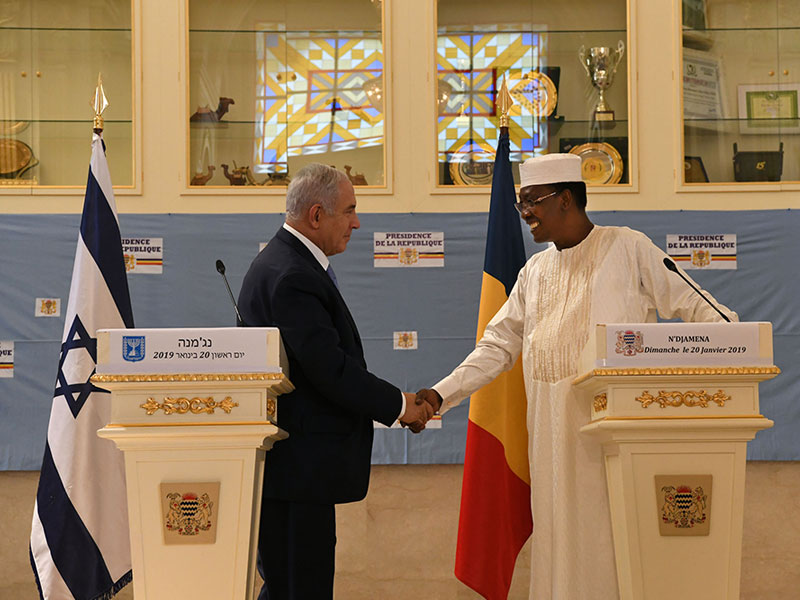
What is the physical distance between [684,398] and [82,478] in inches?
91.7

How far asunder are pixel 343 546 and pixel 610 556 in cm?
185

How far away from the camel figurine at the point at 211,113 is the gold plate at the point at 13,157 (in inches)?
33.9

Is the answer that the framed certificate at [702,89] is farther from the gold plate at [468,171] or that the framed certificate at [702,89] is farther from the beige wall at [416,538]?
the beige wall at [416,538]

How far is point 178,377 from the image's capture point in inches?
97.7

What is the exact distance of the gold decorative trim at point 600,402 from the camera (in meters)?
2.66

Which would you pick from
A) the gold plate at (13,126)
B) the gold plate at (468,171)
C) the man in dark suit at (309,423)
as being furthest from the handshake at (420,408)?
the gold plate at (13,126)

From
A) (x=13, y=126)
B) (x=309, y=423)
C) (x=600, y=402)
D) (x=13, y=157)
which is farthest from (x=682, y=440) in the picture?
(x=13, y=126)

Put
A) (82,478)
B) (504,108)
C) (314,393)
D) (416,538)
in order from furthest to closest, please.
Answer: (416,538) < (504,108) < (82,478) < (314,393)

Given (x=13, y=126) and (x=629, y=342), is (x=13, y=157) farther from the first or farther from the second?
(x=629, y=342)

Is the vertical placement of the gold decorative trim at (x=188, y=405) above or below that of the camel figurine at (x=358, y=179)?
below

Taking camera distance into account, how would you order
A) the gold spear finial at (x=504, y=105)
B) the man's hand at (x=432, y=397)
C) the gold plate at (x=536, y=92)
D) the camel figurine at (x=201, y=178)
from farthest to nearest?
the gold plate at (x=536, y=92) → the camel figurine at (x=201, y=178) → the gold spear finial at (x=504, y=105) → the man's hand at (x=432, y=397)

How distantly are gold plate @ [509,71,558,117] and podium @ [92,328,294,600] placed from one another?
9.44 ft

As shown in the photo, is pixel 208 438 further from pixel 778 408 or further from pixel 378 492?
pixel 778 408

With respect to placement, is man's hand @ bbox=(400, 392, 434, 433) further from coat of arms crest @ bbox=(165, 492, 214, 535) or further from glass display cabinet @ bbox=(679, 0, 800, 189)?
glass display cabinet @ bbox=(679, 0, 800, 189)
